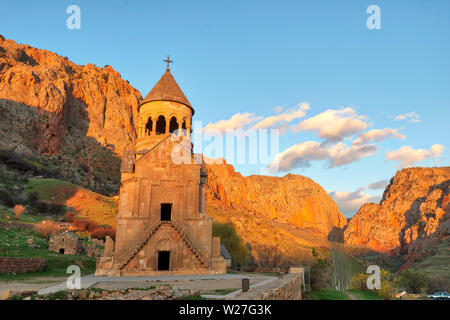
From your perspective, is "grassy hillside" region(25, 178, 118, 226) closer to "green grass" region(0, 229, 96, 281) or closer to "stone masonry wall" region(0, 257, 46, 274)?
A: "green grass" region(0, 229, 96, 281)

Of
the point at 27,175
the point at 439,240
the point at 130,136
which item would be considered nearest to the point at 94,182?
the point at 27,175

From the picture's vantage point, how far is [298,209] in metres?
145

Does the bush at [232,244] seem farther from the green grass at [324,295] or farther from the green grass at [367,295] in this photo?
the green grass at [324,295]

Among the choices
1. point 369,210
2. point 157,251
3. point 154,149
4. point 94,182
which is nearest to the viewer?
point 157,251

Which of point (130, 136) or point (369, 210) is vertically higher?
point (130, 136)

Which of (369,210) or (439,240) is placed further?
(369,210)

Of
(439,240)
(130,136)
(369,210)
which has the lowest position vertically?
(439,240)

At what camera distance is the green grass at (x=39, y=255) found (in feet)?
63.7

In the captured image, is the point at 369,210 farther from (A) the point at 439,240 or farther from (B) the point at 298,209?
(B) the point at 298,209

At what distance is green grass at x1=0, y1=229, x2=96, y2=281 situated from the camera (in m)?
19.4
